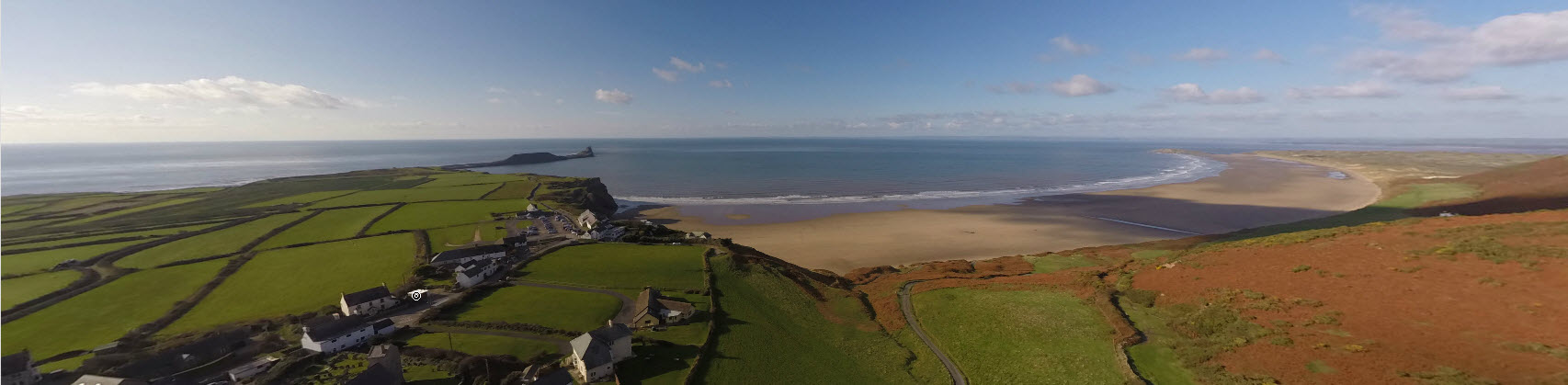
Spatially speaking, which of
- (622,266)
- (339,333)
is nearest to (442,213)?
(622,266)

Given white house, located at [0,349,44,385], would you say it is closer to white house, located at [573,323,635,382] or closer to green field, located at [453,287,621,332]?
green field, located at [453,287,621,332]

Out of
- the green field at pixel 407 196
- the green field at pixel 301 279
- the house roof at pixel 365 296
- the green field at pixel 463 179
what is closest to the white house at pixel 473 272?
the house roof at pixel 365 296

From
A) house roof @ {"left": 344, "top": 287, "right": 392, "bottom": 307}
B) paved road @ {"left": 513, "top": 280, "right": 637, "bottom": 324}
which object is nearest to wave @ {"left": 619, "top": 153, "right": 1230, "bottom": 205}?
paved road @ {"left": 513, "top": 280, "right": 637, "bottom": 324}

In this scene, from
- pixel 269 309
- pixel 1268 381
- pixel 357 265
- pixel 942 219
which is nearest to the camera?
pixel 1268 381

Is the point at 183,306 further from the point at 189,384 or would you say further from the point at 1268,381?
the point at 1268,381

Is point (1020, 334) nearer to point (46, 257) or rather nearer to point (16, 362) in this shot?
point (16, 362)

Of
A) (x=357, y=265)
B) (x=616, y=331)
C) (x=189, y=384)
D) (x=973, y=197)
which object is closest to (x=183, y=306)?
(x=357, y=265)

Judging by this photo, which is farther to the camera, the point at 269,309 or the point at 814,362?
the point at 269,309

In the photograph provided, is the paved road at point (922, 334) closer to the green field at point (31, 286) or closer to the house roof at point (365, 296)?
the house roof at point (365, 296)
